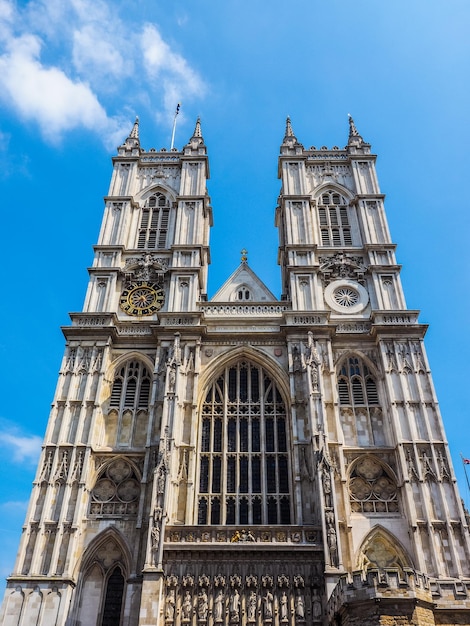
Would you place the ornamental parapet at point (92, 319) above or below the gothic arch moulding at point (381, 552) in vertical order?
above

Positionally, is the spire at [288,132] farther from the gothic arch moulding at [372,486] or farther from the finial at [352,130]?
the gothic arch moulding at [372,486]

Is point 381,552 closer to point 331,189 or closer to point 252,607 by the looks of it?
point 252,607

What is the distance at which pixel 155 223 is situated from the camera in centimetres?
3359

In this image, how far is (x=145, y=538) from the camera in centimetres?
2194

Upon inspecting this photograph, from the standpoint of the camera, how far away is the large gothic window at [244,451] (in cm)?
2356

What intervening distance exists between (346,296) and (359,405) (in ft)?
20.6

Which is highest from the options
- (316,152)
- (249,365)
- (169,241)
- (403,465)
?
(316,152)

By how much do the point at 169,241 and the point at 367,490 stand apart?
16.9 metres

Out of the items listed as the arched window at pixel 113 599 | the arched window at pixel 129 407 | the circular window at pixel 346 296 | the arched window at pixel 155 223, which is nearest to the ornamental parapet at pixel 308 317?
the circular window at pixel 346 296

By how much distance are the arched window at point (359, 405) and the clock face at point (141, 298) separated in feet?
32.6

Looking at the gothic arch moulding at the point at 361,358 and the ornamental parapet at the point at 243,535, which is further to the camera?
the gothic arch moulding at the point at 361,358

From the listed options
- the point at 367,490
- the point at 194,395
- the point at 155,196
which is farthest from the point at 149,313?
the point at 367,490

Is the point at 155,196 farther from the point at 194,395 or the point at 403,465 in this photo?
the point at 403,465

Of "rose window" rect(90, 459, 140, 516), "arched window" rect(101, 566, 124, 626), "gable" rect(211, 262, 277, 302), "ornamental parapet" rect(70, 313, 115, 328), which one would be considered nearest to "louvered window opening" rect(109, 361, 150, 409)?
"ornamental parapet" rect(70, 313, 115, 328)
